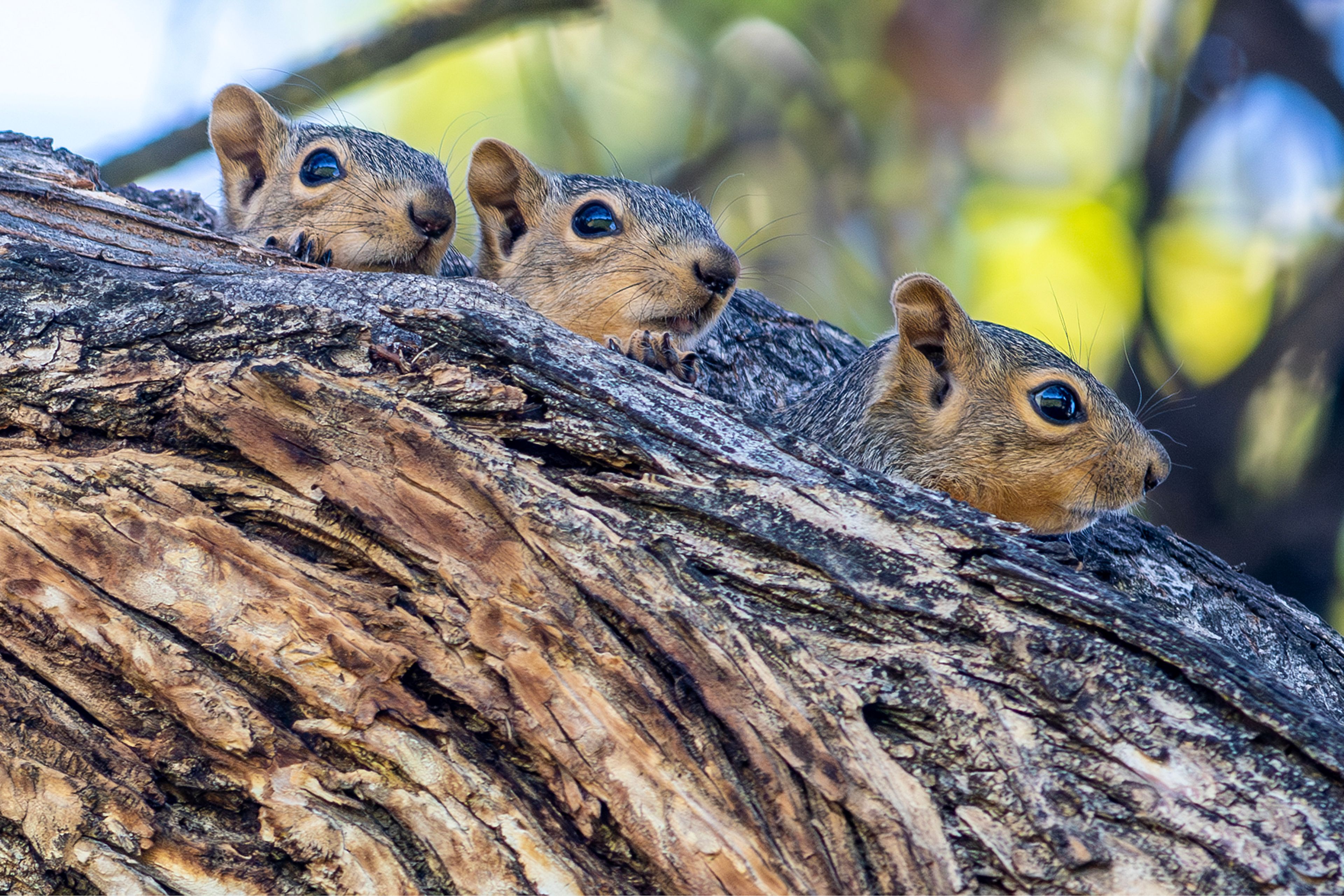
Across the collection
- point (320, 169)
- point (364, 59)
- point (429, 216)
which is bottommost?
point (429, 216)

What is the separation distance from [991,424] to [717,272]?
951 millimetres

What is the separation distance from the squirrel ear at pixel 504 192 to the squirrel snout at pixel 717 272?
804mm

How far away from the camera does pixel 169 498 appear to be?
1.99 meters

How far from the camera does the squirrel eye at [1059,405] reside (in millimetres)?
2953

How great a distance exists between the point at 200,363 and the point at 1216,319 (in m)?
4.53

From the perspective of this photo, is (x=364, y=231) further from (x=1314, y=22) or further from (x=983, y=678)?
(x=1314, y=22)

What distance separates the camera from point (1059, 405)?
9.73 feet

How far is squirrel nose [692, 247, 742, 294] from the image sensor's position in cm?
346

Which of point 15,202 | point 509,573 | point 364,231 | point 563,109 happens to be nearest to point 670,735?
point 509,573

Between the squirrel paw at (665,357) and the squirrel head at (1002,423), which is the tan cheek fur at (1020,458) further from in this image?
the squirrel paw at (665,357)

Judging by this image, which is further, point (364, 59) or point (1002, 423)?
point (364, 59)

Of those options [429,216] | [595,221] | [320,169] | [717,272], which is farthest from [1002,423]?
[320,169]

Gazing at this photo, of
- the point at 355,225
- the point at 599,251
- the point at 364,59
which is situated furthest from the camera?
the point at 364,59

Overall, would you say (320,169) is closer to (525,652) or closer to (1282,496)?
(525,652)
